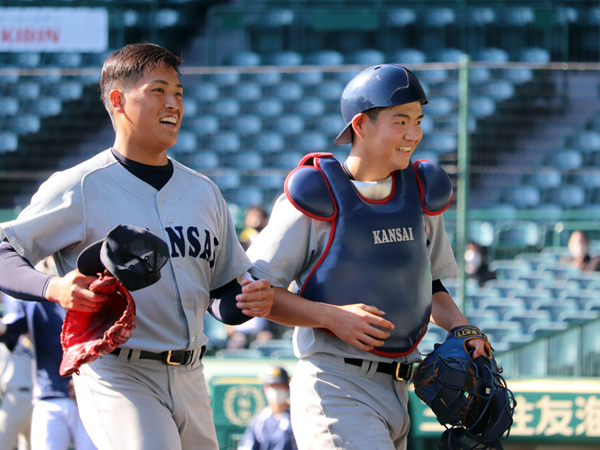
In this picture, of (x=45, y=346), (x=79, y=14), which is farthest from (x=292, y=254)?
(x=79, y=14)

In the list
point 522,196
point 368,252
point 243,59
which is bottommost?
point 368,252

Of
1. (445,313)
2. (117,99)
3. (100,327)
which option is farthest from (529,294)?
(100,327)

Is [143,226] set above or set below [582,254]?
above

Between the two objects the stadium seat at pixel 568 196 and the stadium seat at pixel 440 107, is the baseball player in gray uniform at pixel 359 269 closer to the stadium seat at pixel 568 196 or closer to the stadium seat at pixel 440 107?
the stadium seat at pixel 440 107

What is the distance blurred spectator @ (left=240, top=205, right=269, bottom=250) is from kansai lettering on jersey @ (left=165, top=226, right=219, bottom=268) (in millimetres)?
4252

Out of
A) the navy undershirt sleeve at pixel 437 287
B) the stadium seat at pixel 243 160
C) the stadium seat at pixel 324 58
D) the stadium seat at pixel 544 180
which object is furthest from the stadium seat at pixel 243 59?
the navy undershirt sleeve at pixel 437 287

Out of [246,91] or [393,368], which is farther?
[246,91]

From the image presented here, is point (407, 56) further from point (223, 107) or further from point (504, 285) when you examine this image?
point (504, 285)

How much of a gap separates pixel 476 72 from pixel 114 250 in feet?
17.3

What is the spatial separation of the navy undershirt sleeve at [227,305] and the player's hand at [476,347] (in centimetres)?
80

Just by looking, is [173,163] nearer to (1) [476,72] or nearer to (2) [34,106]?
(1) [476,72]

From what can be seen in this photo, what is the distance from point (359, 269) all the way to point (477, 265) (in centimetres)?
528

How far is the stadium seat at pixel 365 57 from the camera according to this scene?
1346cm

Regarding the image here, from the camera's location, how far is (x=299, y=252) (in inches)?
115
